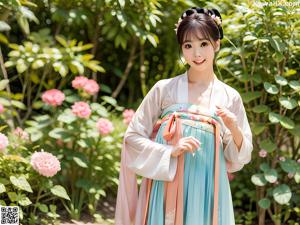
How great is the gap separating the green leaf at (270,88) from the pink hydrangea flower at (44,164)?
1.40 metres

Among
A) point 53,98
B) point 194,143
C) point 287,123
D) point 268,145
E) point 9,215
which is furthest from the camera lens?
point 53,98

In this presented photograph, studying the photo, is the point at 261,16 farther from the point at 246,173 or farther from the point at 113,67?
the point at 113,67

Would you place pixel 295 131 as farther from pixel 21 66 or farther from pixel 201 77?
pixel 21 66

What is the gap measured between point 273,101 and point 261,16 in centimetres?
66

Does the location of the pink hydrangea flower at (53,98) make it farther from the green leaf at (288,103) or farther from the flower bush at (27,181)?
the green leaf at (288,103)

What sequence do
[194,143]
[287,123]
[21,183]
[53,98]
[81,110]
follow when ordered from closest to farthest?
[194,143] → [21,183] → [287,123] → [81,110] → [53,98]

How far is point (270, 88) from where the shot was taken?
3.36 meters

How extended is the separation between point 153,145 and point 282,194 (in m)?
1.34

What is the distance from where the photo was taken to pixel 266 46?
3445mm

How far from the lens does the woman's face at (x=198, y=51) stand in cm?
250

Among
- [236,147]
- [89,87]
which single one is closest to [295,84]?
[236,147]

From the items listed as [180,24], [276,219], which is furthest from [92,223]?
[180,24]

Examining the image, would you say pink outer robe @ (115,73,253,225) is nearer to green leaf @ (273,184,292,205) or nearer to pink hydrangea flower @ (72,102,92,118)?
green leaf @ (273,184,292,205)

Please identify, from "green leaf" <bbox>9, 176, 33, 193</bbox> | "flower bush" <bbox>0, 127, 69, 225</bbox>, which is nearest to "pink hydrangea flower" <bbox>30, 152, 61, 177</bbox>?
"flower bush" <bbox>0, 127, 69, 225</bbox>
